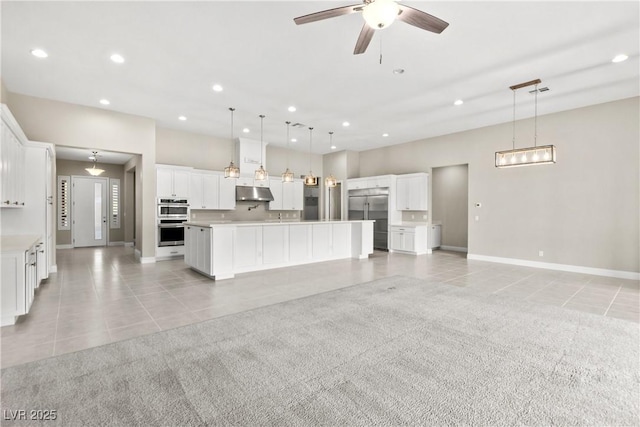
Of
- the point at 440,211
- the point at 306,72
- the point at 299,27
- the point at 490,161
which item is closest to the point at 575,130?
the point at 490,161

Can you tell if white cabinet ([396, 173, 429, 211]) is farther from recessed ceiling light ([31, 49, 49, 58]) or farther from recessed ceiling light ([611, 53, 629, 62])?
recessed ceiling light ([31, 49, 49, 58])

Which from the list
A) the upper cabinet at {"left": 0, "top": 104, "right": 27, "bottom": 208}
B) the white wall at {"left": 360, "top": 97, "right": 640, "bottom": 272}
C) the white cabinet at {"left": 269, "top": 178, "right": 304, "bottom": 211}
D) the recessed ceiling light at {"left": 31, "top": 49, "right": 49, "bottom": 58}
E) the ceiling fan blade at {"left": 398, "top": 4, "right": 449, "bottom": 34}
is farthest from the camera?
the white cabinet at {"left": 269, "top": 178, "right": 304, "bottom": 211}

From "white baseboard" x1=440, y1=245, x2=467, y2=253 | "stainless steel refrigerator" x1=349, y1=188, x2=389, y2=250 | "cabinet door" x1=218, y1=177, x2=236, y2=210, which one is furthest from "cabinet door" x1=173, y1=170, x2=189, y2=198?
"white baseboard" x1=440, y1=245, x2=467, y2=253

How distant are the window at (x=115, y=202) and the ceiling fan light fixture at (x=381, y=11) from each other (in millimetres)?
11364

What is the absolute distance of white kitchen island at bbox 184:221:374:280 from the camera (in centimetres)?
526

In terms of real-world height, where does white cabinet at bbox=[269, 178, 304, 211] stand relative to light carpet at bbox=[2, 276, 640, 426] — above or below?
above

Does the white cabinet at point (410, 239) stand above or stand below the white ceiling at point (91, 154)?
below

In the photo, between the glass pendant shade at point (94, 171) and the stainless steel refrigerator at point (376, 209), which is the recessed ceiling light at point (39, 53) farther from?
the stainless steel refrigerator at point (376, 209)

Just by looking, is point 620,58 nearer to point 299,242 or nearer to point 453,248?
point 299,242

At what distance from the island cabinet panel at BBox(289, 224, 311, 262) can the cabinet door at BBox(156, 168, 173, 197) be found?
3.31 meters

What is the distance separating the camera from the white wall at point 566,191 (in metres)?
5.53

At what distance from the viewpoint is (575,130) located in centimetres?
607

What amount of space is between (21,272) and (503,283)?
259 inches

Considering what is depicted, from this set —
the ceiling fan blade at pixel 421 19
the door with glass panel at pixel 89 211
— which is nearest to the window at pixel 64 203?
the door with glass panel at pixel 89 211
